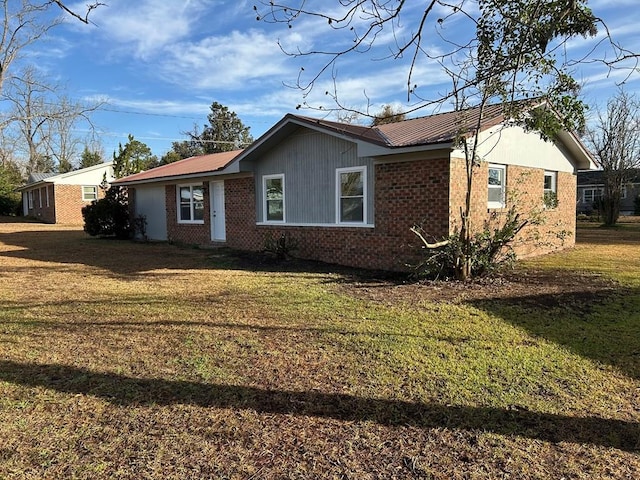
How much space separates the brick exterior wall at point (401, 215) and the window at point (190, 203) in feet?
9.02

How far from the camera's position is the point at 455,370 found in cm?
447

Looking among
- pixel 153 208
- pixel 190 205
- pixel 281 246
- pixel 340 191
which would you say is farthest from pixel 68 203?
pixel 340 191

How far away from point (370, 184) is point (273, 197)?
356cm

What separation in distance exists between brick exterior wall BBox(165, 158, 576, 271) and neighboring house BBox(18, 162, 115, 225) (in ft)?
73.3

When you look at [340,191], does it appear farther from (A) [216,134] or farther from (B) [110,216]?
(A) [216,134]

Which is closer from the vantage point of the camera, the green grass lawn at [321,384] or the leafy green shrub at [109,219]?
the green grass lawn at [321,384]

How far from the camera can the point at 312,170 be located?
39.2 ft

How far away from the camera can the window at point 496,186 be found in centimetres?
1132

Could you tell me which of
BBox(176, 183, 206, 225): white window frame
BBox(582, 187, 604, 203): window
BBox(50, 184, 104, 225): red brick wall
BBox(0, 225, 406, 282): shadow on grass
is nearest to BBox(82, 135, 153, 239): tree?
BBox(0, 225, 406, 282): shadow on grass

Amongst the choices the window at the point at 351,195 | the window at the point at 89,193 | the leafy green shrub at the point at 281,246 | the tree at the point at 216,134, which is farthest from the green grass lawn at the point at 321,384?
the tree at the point at 216,134

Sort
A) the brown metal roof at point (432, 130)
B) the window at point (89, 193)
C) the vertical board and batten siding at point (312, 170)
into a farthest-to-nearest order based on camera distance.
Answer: the window at point (89, 193) < the vertical board and batten siding at point (312, 170) < the brown metal roof at point (432, 130)

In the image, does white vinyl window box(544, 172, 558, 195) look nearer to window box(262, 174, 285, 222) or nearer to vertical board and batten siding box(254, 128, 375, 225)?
vertical board and batten siding box(254, 128, 375, 225)

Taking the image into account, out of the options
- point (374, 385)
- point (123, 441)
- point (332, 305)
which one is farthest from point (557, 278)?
point (123, 441)

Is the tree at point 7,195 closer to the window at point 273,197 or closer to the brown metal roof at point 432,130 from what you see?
the window at point 273,197
